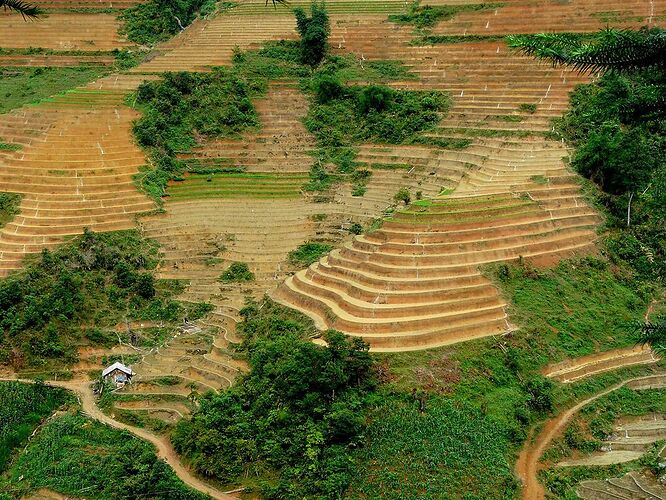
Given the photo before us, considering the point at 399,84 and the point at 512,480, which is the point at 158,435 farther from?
the point at 399,84

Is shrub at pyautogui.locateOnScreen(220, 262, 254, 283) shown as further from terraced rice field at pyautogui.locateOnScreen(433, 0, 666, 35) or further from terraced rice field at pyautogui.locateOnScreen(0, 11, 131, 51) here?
terraced rice field at pyautogui.locateOnScreen(0, 11, 131, 51)

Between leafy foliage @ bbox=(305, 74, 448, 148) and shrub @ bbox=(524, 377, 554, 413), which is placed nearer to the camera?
shrub @ bbox=(524, 377, 554, 413)

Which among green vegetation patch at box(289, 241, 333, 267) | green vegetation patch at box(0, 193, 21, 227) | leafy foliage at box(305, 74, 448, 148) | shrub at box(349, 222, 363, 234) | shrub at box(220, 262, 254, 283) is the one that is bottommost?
shrub at box(220, 262, 254, 283)

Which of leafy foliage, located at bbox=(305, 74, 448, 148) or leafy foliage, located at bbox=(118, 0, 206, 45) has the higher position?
leafy foliage, located at bbox=(118, 0, 206, 45)

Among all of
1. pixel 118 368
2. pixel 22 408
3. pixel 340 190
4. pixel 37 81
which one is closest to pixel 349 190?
pixel 340 190

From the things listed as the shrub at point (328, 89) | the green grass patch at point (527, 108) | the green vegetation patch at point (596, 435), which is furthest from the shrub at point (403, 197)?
the green vegetation patch at point (596, 435)

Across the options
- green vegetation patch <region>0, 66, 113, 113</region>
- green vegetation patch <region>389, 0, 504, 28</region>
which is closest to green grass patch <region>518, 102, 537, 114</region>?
green vegetation patch <region>389, 0, 504, 28</region>

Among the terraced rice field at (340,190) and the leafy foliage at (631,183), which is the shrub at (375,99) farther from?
the leafy foliage at (631,183)
